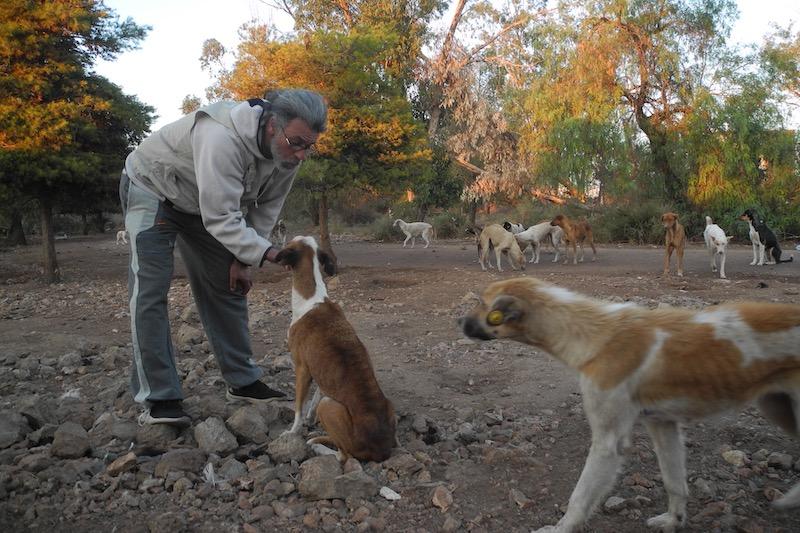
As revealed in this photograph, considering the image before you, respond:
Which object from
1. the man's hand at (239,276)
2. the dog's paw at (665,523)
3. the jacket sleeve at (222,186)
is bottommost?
the dog's paw at (665,523)

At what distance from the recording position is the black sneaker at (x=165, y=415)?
13.9 feet

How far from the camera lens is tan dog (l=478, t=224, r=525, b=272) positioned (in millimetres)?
16047

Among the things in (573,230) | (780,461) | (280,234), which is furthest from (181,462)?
(280,234)

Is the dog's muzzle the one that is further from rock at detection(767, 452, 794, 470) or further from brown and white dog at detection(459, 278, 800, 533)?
rock at detection(767, 452, 794, 470)

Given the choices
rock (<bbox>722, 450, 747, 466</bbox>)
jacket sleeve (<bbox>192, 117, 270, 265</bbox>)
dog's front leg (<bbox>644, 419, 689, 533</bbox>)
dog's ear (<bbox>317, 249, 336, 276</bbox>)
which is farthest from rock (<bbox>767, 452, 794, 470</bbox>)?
jacket sleeve (<bbox>192, 117, 270, 265</bbox>)

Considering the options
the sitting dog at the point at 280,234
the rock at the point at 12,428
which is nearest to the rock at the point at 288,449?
the rock at the point at 12,428

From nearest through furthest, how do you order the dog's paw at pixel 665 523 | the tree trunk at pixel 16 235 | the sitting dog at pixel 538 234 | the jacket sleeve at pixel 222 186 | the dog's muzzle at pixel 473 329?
1. the dog's paw at pixel 665 523
2. the dog's muzzle at pixel 473 329
3. the jacket sleeve at pixel 222 186
4. the sitting dog at pixel 538 234
5. the tree trunk at pixel 16 235

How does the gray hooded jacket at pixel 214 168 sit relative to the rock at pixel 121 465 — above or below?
above

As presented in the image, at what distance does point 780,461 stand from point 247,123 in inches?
157

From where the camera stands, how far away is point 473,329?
3.39 m

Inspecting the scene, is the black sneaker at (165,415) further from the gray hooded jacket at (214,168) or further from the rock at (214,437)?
the gray hooded jacket at (214,168)

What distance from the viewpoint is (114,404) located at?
16.2ft

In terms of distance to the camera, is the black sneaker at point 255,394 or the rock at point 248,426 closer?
the rock at point 248,426

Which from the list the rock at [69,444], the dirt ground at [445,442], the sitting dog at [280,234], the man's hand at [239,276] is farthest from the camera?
the sitting dog at [280,234]
